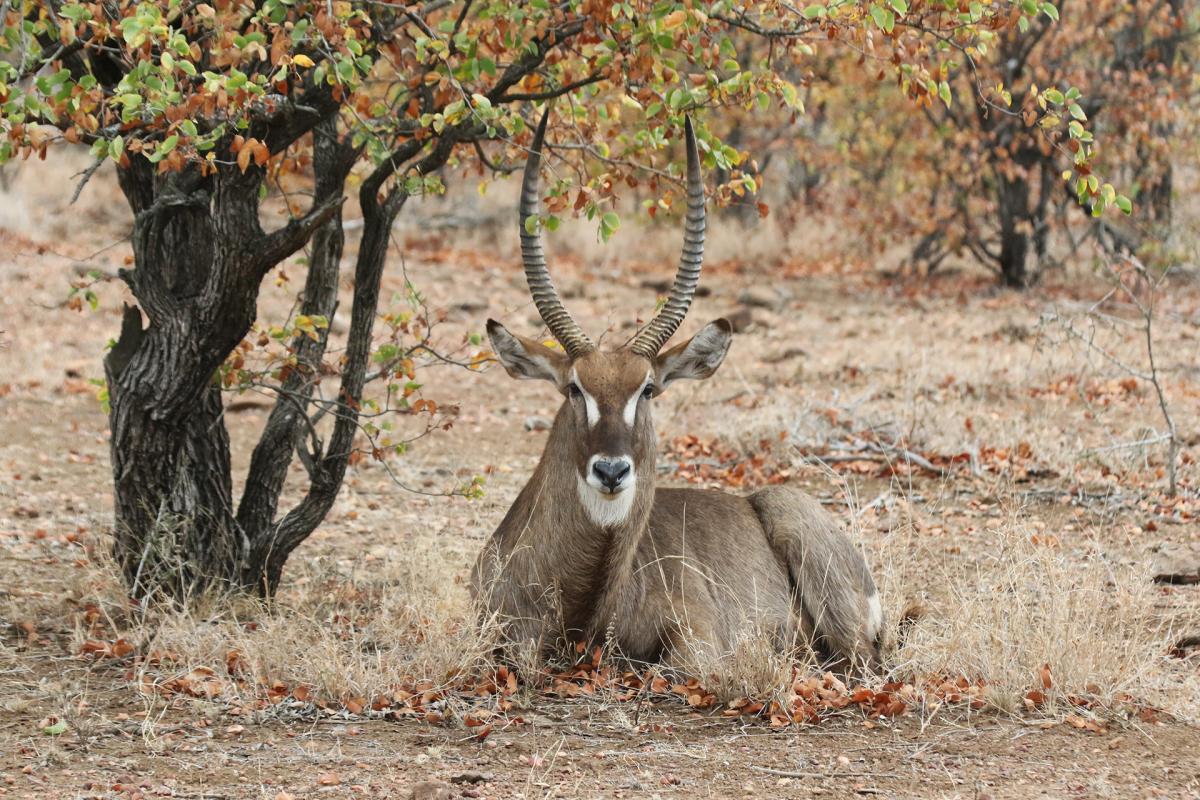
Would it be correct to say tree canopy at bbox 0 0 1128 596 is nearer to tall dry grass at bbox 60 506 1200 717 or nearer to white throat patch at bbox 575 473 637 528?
tall dry grass at bbox 60 506 1200 717

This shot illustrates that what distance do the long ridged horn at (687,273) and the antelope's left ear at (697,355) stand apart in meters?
0.08

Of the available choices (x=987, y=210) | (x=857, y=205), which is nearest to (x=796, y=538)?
(x=987, y=210)

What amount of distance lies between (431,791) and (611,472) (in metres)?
1.54

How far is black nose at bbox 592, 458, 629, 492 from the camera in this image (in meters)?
5.89

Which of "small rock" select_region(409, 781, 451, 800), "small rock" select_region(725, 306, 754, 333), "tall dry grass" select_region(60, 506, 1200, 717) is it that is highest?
"small rock" select_region(725, 306, 754, 333)

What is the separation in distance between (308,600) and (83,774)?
95.3 inches

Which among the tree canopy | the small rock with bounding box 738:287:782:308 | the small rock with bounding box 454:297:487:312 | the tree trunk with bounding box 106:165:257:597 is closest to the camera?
the tree canopy

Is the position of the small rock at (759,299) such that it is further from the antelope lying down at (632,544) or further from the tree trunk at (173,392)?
the tree trunk at (173,392)

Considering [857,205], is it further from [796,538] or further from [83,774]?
[83,774]

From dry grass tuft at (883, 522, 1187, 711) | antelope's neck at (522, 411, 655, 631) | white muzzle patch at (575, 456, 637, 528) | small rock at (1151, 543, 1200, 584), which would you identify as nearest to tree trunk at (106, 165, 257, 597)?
antelope's neck at (522, 411, 655, 631)

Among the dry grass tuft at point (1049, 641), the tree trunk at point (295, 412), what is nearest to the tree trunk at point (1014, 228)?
the dry grass tuft at point (1049, 641)

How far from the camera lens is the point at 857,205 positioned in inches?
780

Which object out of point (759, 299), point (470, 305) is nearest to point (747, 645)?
point (470, 305)

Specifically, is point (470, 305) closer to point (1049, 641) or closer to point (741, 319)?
point (741, 319)
